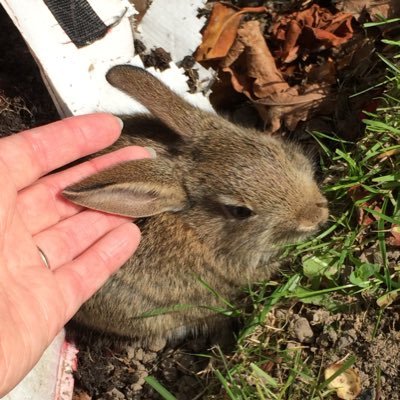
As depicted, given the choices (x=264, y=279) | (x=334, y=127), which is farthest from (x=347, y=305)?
(x=334, y=127)

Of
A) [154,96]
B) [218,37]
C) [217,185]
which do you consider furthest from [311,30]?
[217,185]

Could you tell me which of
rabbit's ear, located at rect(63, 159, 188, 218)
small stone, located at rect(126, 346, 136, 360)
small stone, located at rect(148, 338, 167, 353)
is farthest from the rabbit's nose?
small stone, located at rect(126, 346, 136, 360)

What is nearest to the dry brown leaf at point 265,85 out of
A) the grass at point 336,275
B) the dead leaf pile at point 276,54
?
the dead leaf pile at point 276,54

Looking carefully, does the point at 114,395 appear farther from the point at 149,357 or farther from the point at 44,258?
the point at 44,258

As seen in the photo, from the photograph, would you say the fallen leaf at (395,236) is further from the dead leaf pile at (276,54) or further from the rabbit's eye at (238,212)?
the dead leaf pile at (276,54)

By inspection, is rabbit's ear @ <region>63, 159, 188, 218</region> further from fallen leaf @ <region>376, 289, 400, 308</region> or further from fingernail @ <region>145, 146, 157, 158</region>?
fallen leaf @ <region>376, 289, 400, 308</region>
